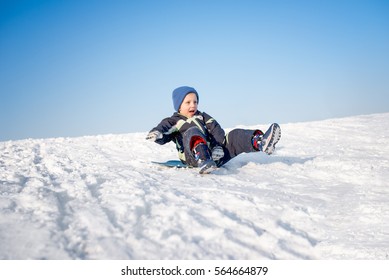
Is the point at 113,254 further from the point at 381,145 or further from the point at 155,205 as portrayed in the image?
→ the point at 381,145

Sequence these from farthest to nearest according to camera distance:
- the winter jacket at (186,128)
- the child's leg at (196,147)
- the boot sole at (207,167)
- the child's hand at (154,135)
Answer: the winter jacket at (186,128) < the child's hand at (154,135) < the child's leg at (196,147) < the boot sole at (207,167)

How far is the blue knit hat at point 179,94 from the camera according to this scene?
11.5ft

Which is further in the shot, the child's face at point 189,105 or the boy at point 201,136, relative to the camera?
the child's face at point 189,105

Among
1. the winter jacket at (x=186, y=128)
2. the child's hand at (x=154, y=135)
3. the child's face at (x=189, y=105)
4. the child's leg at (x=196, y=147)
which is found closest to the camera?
the child's leg at (x=196, y=147)

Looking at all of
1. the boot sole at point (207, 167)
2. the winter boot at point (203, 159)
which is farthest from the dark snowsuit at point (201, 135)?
the boot sole at point (207, 167)

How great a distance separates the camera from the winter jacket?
330cm

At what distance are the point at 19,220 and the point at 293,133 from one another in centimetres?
594

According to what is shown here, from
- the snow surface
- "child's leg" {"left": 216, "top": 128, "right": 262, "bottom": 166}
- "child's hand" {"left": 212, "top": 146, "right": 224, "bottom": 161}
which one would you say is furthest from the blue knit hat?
the snow surface

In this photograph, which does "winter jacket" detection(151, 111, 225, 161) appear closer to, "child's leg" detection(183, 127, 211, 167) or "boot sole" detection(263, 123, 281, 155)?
"child's leg" detection(183, 127, 211, 167)

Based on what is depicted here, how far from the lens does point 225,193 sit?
204cm

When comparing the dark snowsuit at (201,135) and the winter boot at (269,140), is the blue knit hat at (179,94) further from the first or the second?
the winter boot at (269,140)

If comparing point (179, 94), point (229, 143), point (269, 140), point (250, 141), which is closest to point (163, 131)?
point (179, 94)

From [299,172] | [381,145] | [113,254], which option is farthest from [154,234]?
[381,145]
